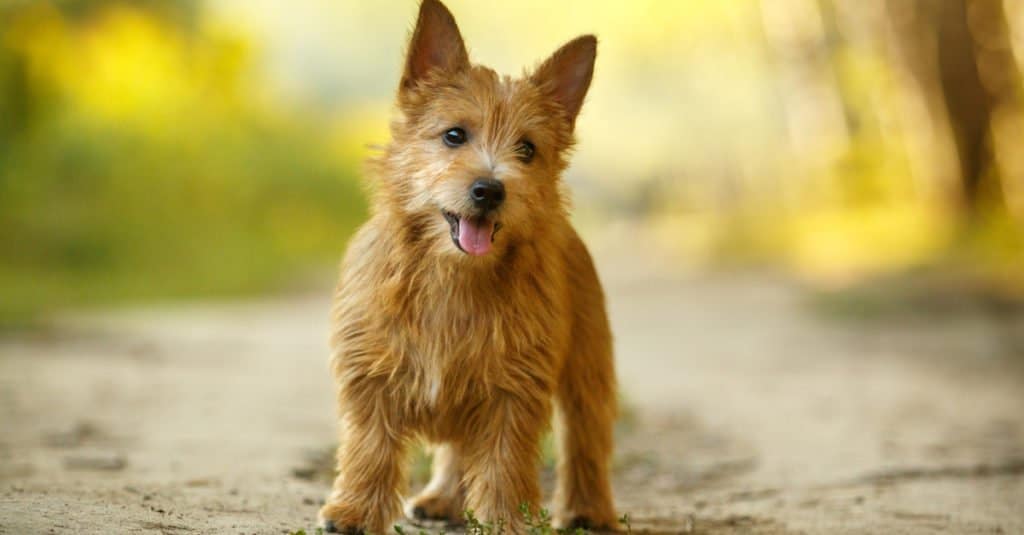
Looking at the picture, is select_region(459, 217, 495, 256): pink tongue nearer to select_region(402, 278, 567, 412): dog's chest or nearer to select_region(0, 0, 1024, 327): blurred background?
select_region(402, 278, 567, 412): dog's chest

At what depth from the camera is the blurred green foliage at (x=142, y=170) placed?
1628cm

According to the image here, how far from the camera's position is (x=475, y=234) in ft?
14.2

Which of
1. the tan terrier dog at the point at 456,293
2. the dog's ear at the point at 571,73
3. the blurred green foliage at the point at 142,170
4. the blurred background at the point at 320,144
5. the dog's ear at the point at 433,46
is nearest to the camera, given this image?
the tan terrier dog at the point at 456,293

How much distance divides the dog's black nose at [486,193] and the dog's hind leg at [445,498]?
131 centimetres

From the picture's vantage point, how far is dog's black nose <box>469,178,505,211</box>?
4266 mm

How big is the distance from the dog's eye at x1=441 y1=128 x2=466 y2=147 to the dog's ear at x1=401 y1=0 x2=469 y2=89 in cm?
30

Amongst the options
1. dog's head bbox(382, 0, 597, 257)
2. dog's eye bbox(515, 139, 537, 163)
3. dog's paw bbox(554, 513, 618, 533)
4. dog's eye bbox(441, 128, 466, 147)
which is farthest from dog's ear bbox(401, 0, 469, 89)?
dog's paw bbox(554, 513, 618, 533)

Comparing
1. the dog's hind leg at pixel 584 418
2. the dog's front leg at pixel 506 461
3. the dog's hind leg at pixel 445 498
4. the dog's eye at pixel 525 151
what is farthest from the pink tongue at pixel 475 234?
the dog's hind leg at pixel 445 498

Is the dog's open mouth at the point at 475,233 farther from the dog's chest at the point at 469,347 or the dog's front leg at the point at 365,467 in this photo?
the dog's front leg at the point at 365,467

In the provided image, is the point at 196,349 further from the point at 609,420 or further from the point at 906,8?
the point at 906,8

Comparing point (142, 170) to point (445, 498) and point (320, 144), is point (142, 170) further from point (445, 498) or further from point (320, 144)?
point (445, 498)

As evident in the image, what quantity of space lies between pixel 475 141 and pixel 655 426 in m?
4.80

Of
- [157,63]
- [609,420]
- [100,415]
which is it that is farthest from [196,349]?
[157,63]

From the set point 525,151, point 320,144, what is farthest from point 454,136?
point 320,144
